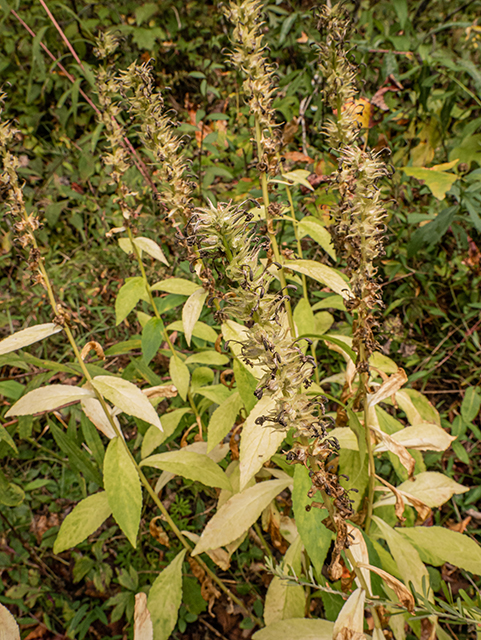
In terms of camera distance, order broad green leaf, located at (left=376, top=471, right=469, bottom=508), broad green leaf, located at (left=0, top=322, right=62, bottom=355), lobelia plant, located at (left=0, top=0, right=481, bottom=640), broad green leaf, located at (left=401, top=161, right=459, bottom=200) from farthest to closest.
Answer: broad green leaf, located at (left=401, top=161, right=459, bottom=200) → broad green leaf, located at (left=376, top=471, right=469, bottom=508) → broad green leaf, located at (left=0, top=322, right=62, bottom=355) → lobelia plant, located at (left=0, top=0, right=481, bottom=640)

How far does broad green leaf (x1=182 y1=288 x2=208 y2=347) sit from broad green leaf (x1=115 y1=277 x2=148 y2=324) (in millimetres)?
293

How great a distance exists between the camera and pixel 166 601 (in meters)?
1.38

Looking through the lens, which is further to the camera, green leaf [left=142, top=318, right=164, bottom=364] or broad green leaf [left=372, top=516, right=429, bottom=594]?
green leaf [left=142, top=318, right=164, bottom=364]

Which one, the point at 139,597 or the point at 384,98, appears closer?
the point at 139,597

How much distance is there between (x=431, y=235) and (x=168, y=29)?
141 inches

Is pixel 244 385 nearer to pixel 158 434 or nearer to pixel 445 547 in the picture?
pixel 158 434

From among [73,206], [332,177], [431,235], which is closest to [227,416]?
[332,177]

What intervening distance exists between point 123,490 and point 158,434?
367mm

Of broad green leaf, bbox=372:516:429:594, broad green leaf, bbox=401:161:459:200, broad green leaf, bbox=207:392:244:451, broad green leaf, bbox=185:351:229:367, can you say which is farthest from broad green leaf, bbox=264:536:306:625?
broad green leaf, bbox=401:161:459:200

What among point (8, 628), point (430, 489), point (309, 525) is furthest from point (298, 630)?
point (8, 628)

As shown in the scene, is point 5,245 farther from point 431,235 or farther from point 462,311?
point 462,311

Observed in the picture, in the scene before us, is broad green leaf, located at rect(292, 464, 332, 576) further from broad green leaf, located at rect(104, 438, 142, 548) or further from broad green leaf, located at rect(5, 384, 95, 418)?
broad green leaf, located at rect(5, 384, 95, 418)

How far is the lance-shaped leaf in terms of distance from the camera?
0.89 meters

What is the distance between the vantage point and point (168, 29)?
3.98 meters
